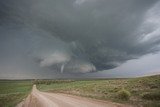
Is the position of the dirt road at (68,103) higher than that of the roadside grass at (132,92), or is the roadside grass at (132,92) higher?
the roadside grass at (132,92)

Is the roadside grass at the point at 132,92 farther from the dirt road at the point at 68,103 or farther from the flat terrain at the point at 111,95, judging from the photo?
the dirt road at the point at 68,103

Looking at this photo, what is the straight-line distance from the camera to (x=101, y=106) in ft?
58.2

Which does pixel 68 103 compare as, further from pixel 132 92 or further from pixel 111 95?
pixel 132 92

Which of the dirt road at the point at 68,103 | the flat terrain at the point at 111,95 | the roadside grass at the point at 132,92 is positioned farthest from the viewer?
A: the roadside grass at the point at 132,92

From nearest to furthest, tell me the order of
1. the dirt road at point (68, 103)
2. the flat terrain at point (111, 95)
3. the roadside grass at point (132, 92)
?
1. the dirt road at point (68, 103)
2. the flat terrain at point (111, 95)
3. the roadside grass at point (132, 92)

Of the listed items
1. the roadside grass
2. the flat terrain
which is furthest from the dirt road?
the roadside grass

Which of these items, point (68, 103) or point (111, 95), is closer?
point (68, 103)

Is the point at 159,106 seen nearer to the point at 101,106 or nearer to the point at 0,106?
the point at 101,106

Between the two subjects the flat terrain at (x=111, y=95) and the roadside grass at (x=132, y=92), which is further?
the roadside grass at (x=132, y=92)

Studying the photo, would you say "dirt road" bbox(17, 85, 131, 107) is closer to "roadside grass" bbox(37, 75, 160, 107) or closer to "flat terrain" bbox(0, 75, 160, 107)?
"flat terrain" bbox(0, 75, 160, 107)

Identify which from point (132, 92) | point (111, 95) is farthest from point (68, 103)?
point (132, 92)

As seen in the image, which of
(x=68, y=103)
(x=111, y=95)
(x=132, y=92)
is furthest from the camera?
(x=132, y=92)

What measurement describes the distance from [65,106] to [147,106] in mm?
7794

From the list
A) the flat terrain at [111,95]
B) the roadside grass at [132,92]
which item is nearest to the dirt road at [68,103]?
the flat terrain at [111,95]
